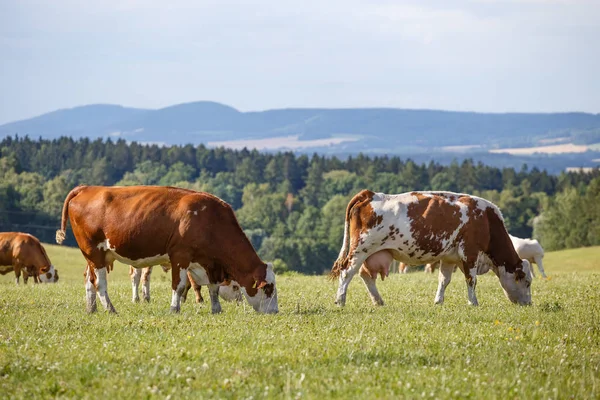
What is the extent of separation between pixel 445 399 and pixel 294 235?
145 metres

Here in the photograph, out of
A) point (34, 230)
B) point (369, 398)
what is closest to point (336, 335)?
point (369, 398)

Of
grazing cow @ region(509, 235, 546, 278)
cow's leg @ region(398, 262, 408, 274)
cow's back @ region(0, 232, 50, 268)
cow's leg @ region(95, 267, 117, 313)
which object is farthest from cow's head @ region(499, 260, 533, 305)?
cow's leg @ region(398, 262, 408, 274)

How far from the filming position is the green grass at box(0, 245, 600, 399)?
9.81 meters

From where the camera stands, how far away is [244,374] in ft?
33.8

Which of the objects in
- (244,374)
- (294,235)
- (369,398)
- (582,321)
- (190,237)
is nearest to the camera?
(369,398)

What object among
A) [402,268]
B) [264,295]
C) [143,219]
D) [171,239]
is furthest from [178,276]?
[402,268]

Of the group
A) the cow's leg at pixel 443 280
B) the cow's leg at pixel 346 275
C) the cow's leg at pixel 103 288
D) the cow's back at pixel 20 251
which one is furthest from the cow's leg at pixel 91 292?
the cow's back at pixel 20 251

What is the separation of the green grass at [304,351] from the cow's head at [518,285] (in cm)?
88

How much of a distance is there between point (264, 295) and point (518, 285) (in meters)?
6.18

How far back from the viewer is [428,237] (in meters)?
19.3

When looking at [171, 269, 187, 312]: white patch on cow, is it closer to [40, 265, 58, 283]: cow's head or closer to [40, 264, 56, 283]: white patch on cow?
[40, 265, 58, 283]: cow's head

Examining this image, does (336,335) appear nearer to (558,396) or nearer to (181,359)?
(181,359)

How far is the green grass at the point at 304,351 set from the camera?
32.2 ft

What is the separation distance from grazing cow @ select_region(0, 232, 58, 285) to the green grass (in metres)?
19.0
